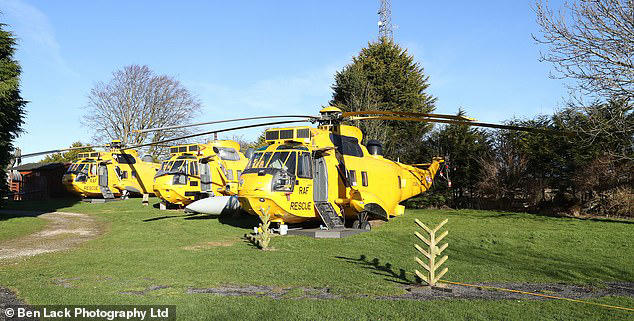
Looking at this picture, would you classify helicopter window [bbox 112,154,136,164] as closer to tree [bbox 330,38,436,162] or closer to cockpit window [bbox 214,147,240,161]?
cockpit window [bbox 214,147,240,161]

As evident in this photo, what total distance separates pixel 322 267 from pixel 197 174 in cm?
1559

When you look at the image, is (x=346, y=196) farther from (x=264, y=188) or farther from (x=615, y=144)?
(x=615, y=144)

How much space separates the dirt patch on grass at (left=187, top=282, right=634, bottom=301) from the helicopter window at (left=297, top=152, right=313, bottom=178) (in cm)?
677

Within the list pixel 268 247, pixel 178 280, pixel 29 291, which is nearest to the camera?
pixel 29 291

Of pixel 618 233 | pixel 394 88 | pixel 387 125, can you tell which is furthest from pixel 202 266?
pixel 394 88

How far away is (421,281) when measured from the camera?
8.45 m

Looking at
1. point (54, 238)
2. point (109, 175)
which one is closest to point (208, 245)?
point (54, 238)

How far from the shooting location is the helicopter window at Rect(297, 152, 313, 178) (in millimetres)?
14484

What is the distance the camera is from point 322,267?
965 cm

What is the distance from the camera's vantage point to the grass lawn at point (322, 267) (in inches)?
261

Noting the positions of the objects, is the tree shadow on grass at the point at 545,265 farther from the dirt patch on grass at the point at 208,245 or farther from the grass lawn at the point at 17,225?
the grass lawn at the point at 17,225

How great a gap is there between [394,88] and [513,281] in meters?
26.7

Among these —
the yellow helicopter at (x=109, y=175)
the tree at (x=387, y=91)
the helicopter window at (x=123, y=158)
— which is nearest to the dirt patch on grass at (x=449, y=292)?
the tree at (x=387, y=91)

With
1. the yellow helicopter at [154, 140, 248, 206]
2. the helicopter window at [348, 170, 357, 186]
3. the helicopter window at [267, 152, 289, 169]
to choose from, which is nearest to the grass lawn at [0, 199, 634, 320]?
the helicopter window at [348, 170, 357, 186]
